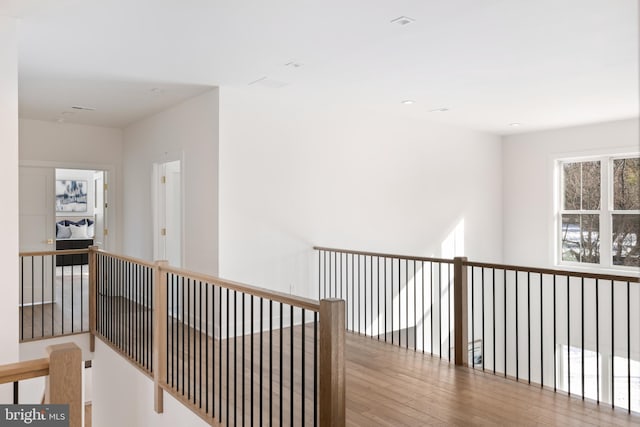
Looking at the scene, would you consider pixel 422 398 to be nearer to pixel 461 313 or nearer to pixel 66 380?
pixel 461 313

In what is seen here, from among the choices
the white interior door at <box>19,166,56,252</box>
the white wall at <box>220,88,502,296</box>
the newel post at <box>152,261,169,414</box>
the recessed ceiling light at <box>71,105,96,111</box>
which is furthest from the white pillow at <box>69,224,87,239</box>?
the newel post at <box>152,261,169,414</box>

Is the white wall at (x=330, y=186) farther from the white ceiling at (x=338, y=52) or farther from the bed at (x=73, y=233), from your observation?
the bed at (x=73, y=233)

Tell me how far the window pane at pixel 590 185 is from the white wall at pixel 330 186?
1491 millimetres

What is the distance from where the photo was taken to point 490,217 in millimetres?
7953

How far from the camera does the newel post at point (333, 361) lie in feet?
6.72

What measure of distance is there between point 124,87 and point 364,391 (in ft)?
12.7

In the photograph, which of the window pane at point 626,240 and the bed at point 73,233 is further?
the bed at point 73,233

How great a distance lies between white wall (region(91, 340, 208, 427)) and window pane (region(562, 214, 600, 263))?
6521 millimetres

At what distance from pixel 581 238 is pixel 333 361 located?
6.66m

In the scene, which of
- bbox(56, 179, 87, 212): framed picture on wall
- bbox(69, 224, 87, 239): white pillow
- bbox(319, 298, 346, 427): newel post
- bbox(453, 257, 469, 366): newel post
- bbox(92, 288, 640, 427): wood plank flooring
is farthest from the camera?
bbox(69, 224, 87, 239): white pillow

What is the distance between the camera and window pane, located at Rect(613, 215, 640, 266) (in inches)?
267

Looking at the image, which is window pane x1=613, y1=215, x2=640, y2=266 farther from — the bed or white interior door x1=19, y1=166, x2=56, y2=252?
the bed

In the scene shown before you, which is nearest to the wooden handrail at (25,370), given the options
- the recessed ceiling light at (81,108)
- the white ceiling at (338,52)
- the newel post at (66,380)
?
the newel post at (66,380)

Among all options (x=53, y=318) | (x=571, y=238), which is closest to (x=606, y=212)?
(x=571, y=238)
